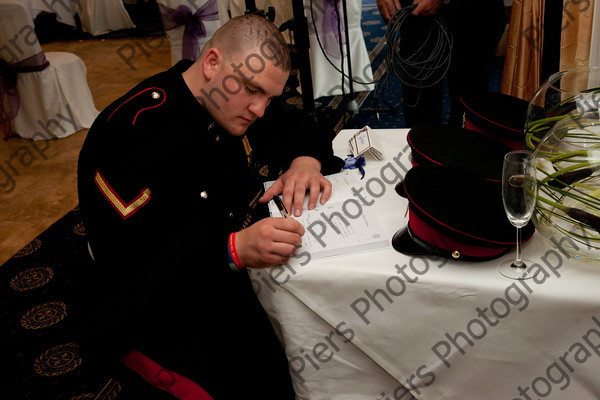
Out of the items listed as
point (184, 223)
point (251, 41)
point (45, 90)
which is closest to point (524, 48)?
point (251, 41)

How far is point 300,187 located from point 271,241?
227mm

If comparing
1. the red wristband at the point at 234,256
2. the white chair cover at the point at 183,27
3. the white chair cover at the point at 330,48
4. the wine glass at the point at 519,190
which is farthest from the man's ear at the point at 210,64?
the white chair cover at the point at 330,48

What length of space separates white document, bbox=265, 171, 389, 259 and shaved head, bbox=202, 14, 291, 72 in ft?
1.04

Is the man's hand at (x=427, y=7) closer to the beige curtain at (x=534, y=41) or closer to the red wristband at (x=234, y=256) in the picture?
the beige curtain at (x=534, y=41)

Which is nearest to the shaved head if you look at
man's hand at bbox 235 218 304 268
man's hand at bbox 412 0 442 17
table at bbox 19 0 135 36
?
man's hand at bbox 235 218 304 268

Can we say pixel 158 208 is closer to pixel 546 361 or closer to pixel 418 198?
pixel 418 198

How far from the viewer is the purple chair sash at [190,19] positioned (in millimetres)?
3430

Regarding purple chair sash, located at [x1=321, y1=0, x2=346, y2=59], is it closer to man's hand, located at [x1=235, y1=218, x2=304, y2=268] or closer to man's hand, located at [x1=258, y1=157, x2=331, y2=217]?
man's hand, located at [x1=258, y1=157, x2=331, y2=217]

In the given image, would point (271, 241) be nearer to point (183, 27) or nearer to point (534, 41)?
point (534, 41)

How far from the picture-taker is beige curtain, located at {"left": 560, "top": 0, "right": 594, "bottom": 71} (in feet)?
6.45

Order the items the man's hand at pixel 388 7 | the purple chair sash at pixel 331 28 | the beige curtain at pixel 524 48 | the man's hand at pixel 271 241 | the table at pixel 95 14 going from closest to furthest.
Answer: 1. the man's hand at pixel 271 241
2. the beige curtain at pixel 524 48
3. the man's hand at pixel 388 7
4. the purple chair sash at pixel 331 28
5. the table at pixel 95 14

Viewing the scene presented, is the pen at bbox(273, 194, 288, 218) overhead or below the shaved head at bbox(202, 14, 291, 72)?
below

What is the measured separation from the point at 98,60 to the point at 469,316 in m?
5.57

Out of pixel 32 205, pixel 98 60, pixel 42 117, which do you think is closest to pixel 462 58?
pixel 32 205
